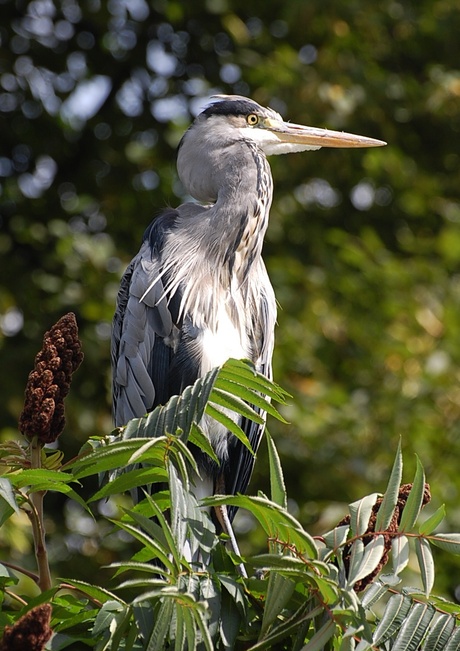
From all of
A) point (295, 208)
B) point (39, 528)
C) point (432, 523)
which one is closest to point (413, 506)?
point (432, 523)

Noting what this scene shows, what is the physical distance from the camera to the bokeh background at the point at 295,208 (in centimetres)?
519

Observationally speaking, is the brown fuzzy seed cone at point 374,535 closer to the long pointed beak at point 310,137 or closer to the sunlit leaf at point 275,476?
the sunlit leaf at point 275,476

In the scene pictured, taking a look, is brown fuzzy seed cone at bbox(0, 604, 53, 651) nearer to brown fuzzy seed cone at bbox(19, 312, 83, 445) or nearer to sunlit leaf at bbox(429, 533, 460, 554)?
brown fuzzy seed cone at bbox(19, 312, 83, 445)

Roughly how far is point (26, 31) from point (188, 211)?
3.38 metres

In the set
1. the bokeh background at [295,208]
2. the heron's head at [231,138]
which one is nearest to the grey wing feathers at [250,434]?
the heron's head at [231,138]

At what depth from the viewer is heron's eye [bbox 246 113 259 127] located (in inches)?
144

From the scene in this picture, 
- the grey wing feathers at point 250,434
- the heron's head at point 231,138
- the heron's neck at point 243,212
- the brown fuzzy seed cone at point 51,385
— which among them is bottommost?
the grey wing feathers at point 250,434

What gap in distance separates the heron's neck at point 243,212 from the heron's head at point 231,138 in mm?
80

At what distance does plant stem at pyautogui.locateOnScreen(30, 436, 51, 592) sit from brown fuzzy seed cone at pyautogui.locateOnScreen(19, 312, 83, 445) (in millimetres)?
21

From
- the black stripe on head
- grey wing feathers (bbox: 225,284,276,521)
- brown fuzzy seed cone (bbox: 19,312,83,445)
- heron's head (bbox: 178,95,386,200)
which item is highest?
the black stripe on head

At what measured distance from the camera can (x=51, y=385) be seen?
1548mm

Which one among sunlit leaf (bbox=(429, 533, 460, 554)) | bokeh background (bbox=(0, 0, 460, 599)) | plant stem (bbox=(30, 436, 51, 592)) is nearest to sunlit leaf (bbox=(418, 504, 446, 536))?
sunlit leaf (bbox=(429, 533, 460, 554))

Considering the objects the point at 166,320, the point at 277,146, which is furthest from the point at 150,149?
the point at 166,320

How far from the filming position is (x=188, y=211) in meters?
3.60
